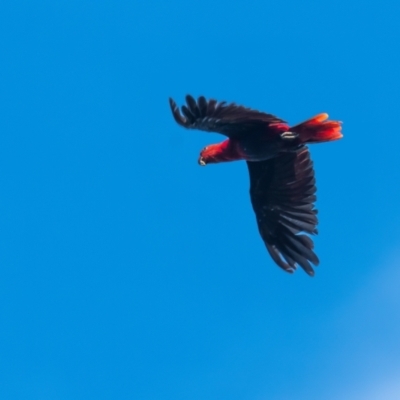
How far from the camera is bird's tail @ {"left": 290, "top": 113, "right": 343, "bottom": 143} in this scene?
654 inches

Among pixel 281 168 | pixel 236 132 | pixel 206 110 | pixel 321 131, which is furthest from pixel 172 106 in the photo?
pixel 281 168

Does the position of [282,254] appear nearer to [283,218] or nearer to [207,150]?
[283,218]

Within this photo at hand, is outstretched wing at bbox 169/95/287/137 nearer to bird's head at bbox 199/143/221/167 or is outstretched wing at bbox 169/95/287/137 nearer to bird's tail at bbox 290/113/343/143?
bird's tail at bbox 290/113/343/143

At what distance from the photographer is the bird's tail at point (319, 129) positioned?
16609 millimetres

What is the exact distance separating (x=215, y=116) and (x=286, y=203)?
435 cm

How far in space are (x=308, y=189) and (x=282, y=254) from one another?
62.0 inches

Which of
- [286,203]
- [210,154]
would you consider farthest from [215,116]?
[286,203]

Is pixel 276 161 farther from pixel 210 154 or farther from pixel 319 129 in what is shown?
pixel 319 129

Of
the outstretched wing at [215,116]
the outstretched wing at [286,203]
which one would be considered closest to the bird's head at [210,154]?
the outstretched wing at [215,116]

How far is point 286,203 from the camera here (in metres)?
19.1

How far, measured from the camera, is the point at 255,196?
763 inches

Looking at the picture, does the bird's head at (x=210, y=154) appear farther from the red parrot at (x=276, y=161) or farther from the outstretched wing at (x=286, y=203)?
the outstretched wing at (x=286, y=203)

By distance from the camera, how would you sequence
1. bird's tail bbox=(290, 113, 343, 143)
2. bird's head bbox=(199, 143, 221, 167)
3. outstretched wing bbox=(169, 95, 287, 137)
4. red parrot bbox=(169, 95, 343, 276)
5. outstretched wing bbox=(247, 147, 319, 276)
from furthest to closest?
outstretched wing bbox=(247, 147, 319, 276) < bird's head bbox=(199, 143, 221, 167) < bird's tail bbox=(290, 113, 343, 143) < red parrot bbox=(169, 95, 343, 276) < outstretched wing bbox=(169, 95, 287, 137)

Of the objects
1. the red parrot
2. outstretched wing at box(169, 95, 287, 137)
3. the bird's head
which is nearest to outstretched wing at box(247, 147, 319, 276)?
the red parrot
